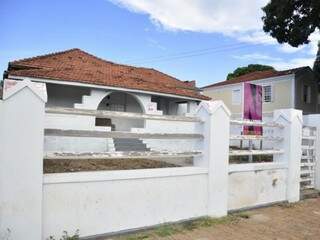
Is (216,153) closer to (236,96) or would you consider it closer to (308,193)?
(308,193)

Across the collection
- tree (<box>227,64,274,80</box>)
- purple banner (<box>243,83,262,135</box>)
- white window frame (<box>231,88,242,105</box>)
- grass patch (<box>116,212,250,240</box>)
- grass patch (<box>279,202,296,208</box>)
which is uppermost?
tree (<box>227,64,274,80</box>)

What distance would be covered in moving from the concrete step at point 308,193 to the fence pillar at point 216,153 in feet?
10.3

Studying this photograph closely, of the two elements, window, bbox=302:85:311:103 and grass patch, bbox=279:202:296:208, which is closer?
grass patch, bbox=279:202:296:208

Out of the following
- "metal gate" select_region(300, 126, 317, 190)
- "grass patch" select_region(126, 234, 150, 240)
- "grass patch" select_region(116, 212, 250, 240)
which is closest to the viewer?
"grass patch" select_region(126, 234, 150, 240)

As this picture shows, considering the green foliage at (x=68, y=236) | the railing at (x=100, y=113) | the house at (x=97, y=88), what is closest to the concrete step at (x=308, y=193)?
the railing at (x=100, y=113)

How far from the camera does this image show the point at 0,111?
171 inches

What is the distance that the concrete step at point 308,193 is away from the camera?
900 cm

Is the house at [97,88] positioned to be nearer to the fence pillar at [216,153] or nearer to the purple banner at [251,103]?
the purple banner at [251,103]

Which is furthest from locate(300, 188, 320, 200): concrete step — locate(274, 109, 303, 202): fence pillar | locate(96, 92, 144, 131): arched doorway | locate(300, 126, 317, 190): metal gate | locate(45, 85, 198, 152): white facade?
locate(96, 92, 144, 131): arched doorway

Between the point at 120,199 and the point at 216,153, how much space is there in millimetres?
2125

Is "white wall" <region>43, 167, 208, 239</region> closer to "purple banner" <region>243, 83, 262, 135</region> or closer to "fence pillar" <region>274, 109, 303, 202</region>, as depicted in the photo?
"fence pillar" <region>274, 109, 303, 202</region>

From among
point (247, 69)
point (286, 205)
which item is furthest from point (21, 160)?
point (247, 69)

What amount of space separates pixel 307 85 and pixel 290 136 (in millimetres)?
24132

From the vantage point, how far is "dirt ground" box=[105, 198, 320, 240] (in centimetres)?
559
